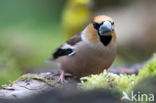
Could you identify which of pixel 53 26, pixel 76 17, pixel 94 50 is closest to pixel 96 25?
pixel 94 50

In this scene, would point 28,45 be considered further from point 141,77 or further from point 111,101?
point 111,101

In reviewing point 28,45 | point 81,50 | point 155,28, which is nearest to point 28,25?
point 28,45

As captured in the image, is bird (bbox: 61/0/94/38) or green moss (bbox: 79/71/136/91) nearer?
green moss (bbox: 79/71/136/91)

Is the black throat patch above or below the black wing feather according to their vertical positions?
below

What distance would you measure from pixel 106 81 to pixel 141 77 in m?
0.24

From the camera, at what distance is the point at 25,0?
1571 centimetres

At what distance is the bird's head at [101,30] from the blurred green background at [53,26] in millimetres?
2621

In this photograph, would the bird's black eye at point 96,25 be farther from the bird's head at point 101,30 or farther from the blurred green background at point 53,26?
the blurred green background at point 53,26

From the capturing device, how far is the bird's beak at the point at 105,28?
435 centimetres

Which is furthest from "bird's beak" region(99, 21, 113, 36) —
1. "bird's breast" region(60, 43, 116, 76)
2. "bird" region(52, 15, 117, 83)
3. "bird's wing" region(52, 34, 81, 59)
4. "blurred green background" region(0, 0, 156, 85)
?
"blurred green background" region(0, 0, 156, 85)

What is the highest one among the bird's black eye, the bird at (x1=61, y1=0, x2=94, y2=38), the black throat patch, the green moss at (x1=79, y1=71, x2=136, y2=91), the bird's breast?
the bird at (x1=61, y1=0, x2=94, y2=38)

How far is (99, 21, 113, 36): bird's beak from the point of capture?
4348 mm

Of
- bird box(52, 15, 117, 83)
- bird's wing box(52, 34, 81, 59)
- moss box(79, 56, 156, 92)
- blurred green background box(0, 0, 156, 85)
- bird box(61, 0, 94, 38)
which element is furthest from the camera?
blurred green background box(0, 0, 156, 85)

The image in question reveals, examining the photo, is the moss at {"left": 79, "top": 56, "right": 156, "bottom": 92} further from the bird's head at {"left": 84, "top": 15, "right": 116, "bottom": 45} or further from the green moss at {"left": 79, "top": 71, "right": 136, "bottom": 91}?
the bird's head at {"left": 84, "top": 15, "right": 116, "bottom": 45}
